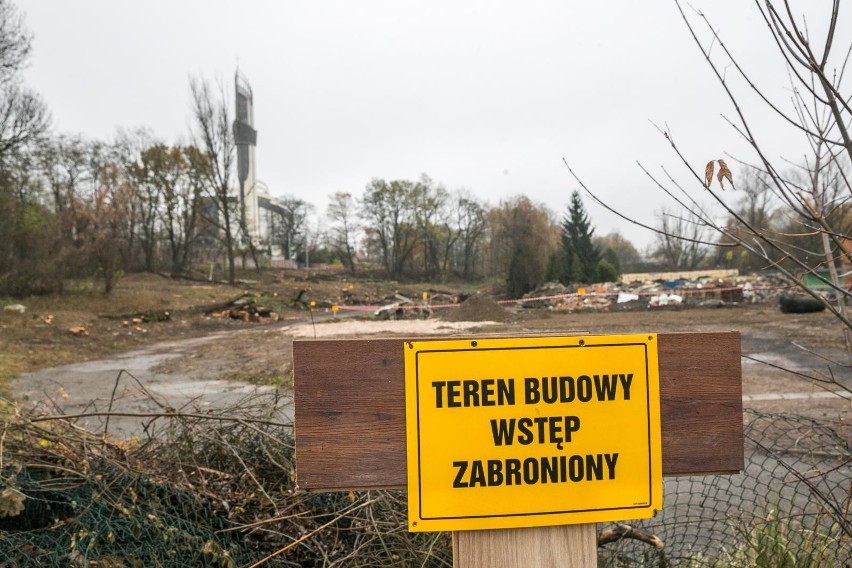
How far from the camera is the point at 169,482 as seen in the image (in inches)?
99.3

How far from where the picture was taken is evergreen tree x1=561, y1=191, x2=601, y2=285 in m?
45.0

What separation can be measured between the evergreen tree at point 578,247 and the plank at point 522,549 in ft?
144

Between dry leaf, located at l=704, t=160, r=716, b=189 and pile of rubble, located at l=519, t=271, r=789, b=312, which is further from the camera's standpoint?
pile of rubble, located at l=519, t=271, r=789, b=312

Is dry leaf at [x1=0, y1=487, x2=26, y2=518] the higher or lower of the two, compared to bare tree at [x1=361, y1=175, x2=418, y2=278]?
lower

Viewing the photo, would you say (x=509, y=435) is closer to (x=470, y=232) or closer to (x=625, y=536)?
(x=625, y=536)

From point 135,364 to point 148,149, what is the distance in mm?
32591

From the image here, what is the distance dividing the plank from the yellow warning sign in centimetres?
4

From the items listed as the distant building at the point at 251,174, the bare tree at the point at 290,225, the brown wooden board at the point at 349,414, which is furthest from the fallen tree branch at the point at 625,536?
the bare tree at the point at 290,225

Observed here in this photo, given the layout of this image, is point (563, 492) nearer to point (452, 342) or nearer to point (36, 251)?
point (452, 342)

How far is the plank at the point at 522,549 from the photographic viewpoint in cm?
138

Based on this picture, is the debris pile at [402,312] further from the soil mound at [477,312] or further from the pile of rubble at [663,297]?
the pile of rubble at [663,297]

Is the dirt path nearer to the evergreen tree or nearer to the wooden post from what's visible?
the wooden post

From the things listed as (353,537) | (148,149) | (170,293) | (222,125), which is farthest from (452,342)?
(148,149)

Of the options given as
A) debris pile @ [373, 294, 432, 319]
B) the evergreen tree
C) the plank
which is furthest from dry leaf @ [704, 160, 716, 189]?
the evergreen tree
